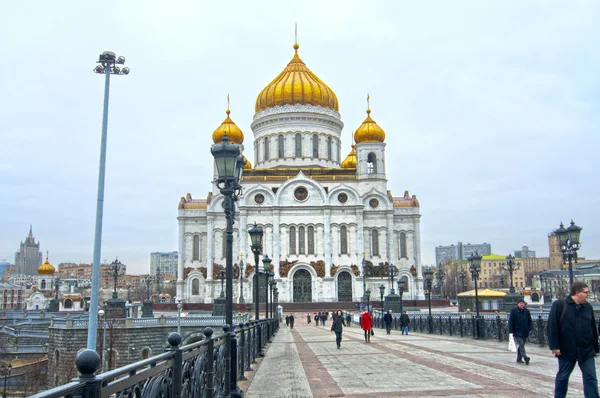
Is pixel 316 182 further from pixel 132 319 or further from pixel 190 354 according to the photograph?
pixel 190 354

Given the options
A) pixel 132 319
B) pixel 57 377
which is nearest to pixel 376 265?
pixel 132 319

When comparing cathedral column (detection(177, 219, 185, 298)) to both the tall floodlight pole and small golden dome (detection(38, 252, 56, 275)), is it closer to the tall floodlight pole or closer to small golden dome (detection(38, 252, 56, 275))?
small golden dome (detection(38, 252, 56, 275))

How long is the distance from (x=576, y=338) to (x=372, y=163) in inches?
2044

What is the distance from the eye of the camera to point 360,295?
53.2 m

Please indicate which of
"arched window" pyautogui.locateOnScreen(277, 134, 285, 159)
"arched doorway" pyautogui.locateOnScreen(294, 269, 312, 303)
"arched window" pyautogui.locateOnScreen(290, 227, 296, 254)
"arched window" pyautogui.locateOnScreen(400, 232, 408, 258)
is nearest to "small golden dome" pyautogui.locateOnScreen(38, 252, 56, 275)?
"arched window" pyautogui.locateOnScreen(277, 134, 285, 159)

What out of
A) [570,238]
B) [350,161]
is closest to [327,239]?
[350,161]

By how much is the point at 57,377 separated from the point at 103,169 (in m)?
18.0

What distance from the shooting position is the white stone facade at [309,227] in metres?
54.2

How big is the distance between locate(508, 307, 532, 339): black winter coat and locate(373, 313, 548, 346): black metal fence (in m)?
4.00

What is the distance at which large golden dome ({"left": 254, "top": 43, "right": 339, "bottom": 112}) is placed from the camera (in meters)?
60.4

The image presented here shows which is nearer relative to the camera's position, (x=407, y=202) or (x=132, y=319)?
(x=132, y=319)

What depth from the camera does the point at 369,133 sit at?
5706cm

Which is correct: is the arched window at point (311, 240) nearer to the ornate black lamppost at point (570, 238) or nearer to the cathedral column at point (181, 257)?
the cathedral column at point (181, 257)

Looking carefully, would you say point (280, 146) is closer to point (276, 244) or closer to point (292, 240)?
point (292, 240)
